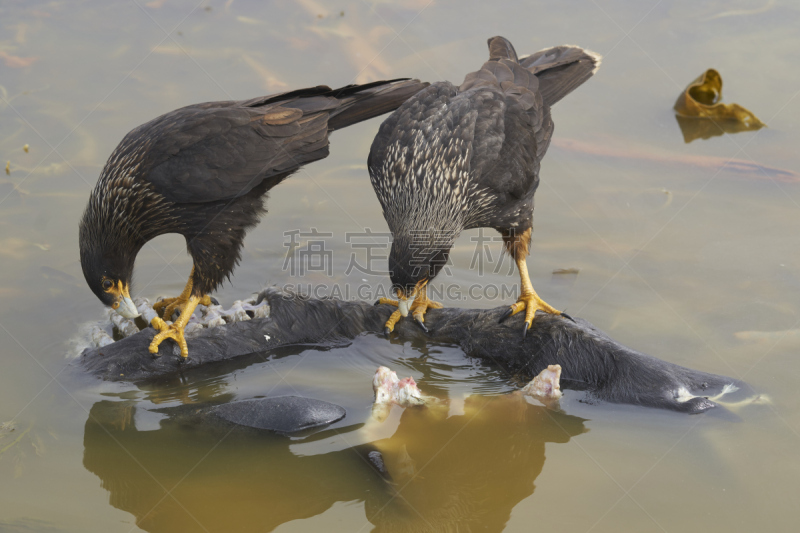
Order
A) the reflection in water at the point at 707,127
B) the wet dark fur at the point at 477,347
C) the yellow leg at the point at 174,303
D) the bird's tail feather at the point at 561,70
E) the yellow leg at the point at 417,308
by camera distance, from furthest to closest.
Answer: the reflection in water at the point at 707,127 → the bird's tail feather at the point at 561,70 → the yellow leg at the point at 174,303 → the yellow leg at the point at 417,308 → the wet dark fur at the point at 477,347

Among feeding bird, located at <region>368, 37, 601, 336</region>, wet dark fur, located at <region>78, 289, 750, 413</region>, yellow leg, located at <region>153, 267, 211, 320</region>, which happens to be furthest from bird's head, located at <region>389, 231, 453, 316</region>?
yellow leg, located at <region>153, 267, 211, 320</region>

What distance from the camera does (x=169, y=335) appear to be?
5215 millimetres

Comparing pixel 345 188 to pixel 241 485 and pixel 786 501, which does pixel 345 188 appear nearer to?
Result: pixel 241 485

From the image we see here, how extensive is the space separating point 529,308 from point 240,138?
2.47m

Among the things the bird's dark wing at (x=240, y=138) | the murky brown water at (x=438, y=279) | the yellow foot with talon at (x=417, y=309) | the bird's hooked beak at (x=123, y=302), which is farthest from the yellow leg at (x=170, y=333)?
the yellow foot with talon at (x=417, y=309)

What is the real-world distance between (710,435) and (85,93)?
6765mm

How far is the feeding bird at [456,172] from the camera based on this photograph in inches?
202

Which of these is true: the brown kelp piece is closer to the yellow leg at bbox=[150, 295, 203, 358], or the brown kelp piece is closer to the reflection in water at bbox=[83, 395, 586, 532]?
the reflection in water at bbox=[83, 395, 586, 532]

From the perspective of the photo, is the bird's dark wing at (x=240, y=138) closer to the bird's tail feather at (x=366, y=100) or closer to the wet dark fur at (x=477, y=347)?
the bird's tail feather at (x=366, y=100)

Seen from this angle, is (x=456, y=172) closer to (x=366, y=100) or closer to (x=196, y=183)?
(x=366, y=100)

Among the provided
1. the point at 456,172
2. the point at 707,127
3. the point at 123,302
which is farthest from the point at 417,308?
the point at 707,127

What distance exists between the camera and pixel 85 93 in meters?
7.93

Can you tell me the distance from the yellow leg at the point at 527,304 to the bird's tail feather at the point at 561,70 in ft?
5.16

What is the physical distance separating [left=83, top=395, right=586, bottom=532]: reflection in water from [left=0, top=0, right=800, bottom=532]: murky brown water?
0.02m
